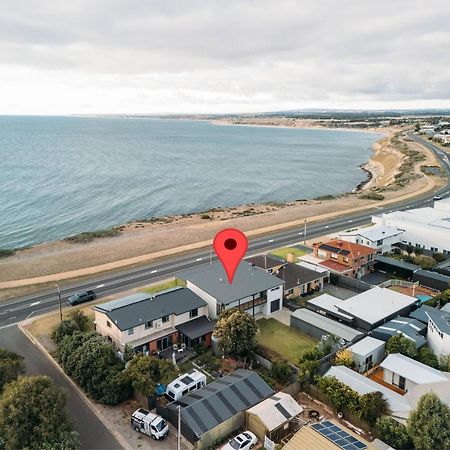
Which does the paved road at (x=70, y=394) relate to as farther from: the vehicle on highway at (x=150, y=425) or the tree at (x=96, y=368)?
the vehicle on highway at (x=150, y=425)

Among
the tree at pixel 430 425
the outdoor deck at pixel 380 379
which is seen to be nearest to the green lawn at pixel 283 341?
the outdoor deck at pixel 380 379

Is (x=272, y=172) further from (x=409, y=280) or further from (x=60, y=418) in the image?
(x=60, y=418)

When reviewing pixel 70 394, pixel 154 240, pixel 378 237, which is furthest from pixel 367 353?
pixel 154 240

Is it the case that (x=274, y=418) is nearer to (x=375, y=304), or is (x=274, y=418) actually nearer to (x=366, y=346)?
(x=366, y=346)

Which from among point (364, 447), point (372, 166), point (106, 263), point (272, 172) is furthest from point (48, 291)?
point (372, 166)

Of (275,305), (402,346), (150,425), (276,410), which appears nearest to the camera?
(150,425)

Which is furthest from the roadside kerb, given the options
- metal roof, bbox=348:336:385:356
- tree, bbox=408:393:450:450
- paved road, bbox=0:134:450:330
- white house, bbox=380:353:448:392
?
white house, bbox=380:353:448:392
